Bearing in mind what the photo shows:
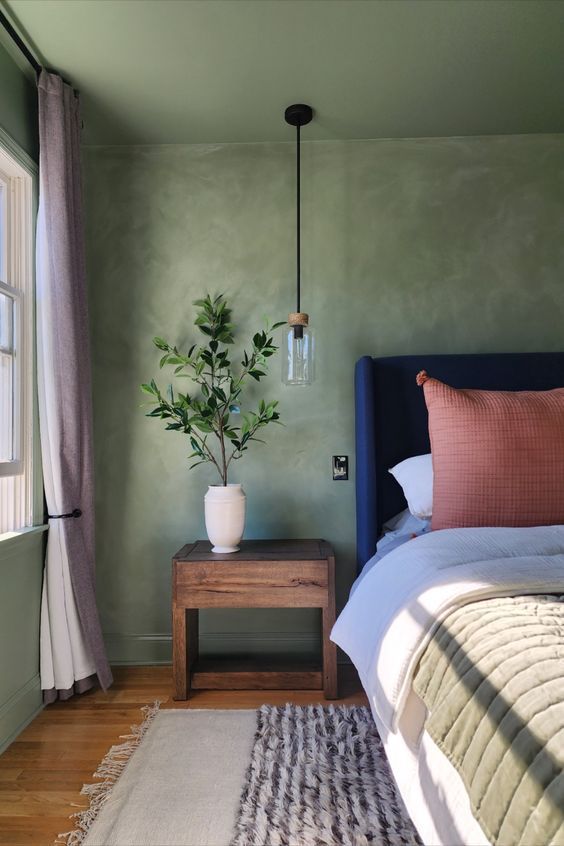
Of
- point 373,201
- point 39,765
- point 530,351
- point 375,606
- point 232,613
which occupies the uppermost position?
point 373,201

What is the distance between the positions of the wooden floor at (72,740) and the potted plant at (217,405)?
0.63 meters

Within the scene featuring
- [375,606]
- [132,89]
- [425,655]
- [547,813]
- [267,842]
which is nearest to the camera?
[547,813]

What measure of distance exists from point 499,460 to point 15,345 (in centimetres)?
186

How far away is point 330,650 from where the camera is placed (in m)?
2.42

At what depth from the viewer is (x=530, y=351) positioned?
285cm

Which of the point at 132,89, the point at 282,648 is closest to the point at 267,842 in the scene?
the point at 282,648

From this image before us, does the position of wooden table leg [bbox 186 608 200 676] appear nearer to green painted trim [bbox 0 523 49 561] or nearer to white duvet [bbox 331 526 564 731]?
green painted trim [bbox 0 523 49 561]

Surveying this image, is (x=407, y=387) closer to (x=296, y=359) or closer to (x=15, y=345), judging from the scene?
(x=296, y=359)

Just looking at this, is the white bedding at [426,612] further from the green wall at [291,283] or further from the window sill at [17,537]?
the window sill at [17,537]

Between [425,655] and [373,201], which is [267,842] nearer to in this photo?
[425,655]

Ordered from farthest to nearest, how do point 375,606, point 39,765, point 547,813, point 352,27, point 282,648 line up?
point 282,648 < point 352,27 < point 39,765 < point 375,606 < point 547,813

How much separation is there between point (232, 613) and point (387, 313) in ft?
5.26

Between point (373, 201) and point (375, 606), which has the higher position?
point (373, 201)

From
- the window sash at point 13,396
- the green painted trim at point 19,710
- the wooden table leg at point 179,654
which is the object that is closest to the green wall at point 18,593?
the green painted trim at point 19,710
